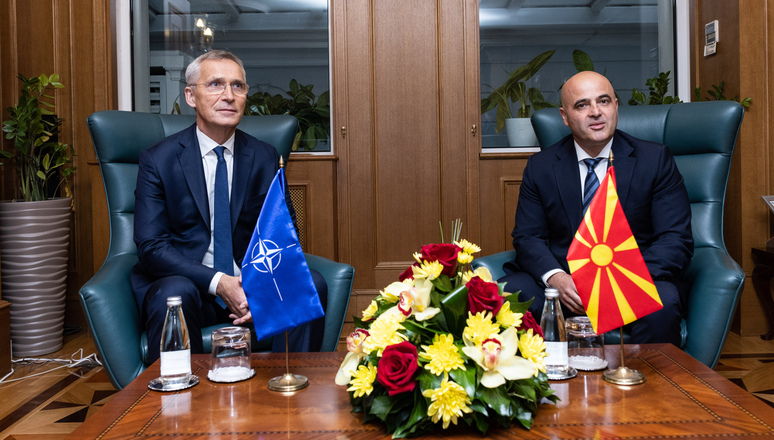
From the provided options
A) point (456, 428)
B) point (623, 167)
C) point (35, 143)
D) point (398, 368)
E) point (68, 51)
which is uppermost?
point (68, 51)

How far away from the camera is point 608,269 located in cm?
123

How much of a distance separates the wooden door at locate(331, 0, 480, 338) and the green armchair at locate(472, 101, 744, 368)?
973 millimetres

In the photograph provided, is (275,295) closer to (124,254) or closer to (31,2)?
(124,254)

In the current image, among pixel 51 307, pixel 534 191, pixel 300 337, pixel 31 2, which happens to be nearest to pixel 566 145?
pixel 534 191

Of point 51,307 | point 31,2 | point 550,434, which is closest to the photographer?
point 550,434

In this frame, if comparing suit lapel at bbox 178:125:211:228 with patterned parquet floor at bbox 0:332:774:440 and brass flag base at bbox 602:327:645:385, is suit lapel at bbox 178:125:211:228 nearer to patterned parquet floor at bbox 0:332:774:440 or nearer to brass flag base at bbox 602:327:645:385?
patterned parquet floor at bbox 0:332:774:440

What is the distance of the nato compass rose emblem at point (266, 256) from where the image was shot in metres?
1.25

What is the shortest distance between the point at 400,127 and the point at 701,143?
156cm

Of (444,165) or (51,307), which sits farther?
(444,165)

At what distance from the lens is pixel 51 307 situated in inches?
119

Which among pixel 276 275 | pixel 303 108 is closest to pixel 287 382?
pixel 276 275

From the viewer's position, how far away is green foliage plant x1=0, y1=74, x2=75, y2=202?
296 cm

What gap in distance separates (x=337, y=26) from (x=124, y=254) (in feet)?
5.91

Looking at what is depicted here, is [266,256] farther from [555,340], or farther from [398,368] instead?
[555,340]
